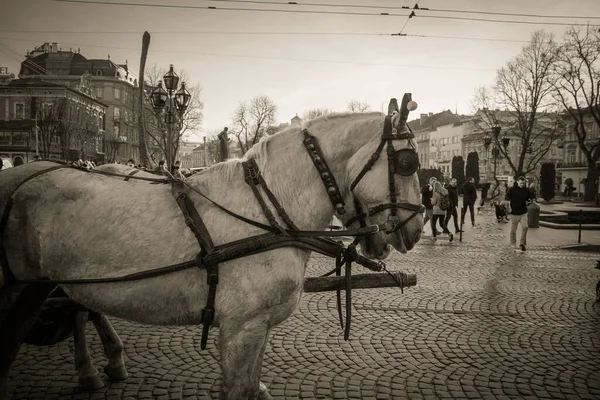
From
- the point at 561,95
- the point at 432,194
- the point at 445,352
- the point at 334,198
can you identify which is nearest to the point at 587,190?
the point at 561,95

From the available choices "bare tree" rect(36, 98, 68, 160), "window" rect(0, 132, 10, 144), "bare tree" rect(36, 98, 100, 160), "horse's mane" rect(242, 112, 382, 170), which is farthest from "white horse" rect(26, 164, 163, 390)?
"window" rect(0, 132, 10, 144)

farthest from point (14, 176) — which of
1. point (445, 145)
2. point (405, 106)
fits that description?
point (445, 145)

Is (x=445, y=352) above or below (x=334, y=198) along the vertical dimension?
below

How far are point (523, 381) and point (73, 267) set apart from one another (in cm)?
409

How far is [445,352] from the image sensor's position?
477cm

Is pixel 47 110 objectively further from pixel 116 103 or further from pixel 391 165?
pixel 391 165

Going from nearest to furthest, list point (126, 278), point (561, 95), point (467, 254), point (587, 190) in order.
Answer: point (126, 278) < point (467, 254) < point (561, 95) < point (587, 190)

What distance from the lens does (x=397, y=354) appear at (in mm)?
4668

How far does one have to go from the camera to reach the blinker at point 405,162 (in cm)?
259

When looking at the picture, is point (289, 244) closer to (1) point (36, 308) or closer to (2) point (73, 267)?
(2) point (73, 267)

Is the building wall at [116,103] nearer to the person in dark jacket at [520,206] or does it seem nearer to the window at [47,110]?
the window at [47,110]

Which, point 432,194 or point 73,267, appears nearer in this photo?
point 73,267

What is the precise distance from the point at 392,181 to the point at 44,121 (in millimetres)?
44691

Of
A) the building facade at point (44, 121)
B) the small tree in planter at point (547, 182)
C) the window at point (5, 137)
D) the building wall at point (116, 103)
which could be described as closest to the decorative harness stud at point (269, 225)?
the building facade at point (44, 121)
